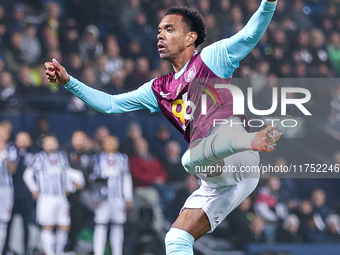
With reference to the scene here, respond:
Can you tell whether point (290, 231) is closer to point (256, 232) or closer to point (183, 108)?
point (256, 232)

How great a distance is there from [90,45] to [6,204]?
2.92 meters

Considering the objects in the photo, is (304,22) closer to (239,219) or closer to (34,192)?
(239,219)

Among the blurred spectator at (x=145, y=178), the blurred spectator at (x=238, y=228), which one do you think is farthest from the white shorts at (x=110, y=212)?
the blurred spectator at (x=238, y=228)

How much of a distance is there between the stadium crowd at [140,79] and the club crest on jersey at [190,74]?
3751mm

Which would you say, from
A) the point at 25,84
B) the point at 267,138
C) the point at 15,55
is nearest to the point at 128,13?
the point at 15,55

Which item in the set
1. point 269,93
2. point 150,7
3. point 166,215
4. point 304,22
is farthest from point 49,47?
point 304,22

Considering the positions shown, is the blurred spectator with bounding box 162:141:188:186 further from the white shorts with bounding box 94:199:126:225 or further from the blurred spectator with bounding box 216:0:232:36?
the blurred spectator with bounding box 216:0:232:36

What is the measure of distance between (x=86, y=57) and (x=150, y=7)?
1.72m

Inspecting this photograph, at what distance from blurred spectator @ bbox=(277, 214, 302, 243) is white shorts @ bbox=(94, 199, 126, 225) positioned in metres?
2.29

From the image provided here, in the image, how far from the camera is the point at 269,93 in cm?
865

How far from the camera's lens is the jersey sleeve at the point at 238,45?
3.12 meters

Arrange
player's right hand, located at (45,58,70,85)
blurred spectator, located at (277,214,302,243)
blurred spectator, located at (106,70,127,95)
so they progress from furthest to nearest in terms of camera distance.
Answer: blurred spectator, located at (106,70,127,95) → blurred spectator, located at (277,214,302,243) → player's right hand, located at (45,58,70,85)

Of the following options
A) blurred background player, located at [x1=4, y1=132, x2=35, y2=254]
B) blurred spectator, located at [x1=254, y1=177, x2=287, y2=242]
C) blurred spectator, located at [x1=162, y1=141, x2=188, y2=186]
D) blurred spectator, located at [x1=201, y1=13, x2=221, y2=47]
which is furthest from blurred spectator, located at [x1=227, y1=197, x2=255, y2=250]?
blurred spectator, located at [x1=201, y1=13, x2=221, y2=47]

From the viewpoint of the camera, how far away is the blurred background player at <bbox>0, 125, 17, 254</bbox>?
6.82m
